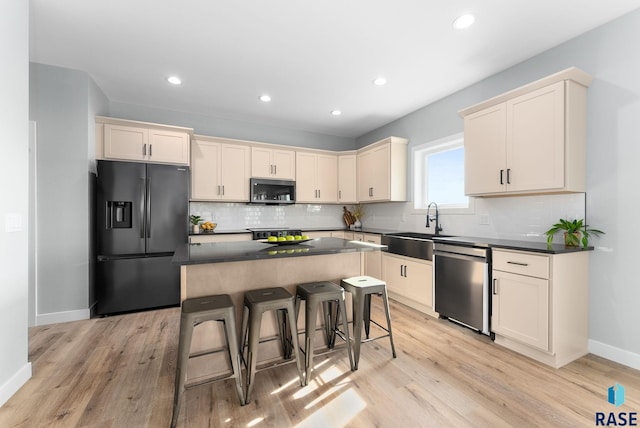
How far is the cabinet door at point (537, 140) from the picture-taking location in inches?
94.0

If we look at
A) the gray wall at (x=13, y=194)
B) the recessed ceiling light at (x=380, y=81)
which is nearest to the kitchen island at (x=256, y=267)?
the gray wall at (x=13, y=194)

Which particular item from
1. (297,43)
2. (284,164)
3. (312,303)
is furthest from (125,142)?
(312,303)

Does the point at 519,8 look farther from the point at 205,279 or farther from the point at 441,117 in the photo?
the point at 205,279

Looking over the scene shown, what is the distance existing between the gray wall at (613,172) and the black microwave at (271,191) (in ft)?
12.3

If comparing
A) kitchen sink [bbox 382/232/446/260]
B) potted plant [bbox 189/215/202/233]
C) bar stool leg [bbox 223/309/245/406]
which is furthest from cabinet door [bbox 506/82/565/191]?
potted plant [bbox 189/215/202/233]

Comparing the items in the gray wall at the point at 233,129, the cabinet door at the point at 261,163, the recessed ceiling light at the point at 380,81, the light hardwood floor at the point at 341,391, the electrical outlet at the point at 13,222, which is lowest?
the light hardwood floor at the point at 341,391

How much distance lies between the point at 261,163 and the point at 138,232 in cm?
207

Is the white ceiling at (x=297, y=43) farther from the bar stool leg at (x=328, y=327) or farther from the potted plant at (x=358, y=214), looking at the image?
the bar stool leg at (x=328, y=327)

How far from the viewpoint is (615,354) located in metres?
2.30

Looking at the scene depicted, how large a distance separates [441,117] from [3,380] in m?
4.91

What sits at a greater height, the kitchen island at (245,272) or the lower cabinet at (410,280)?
the kitchen island at (245,272)

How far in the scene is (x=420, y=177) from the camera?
4336 mm

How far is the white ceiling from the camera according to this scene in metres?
2.19

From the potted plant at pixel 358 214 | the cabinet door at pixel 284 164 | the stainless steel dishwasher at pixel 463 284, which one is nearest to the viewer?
the stainless steel dishwasher at pixel 463 284
